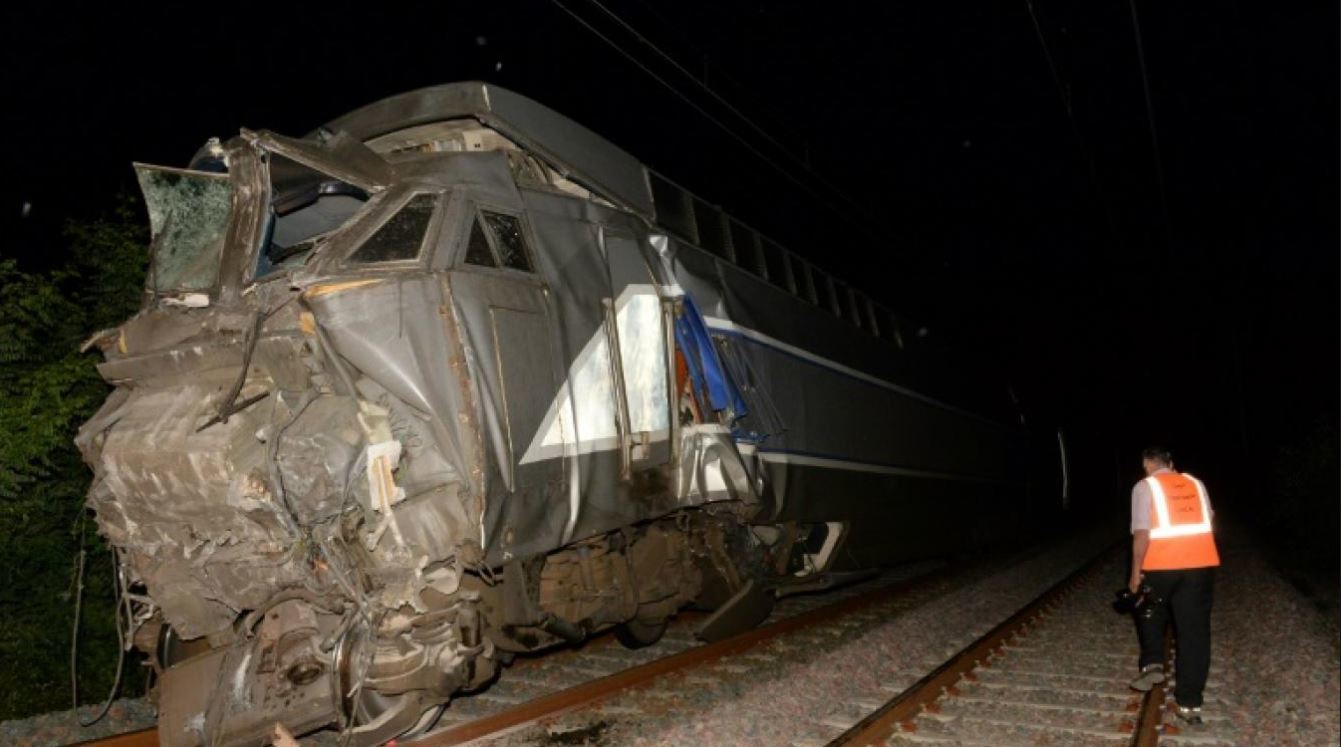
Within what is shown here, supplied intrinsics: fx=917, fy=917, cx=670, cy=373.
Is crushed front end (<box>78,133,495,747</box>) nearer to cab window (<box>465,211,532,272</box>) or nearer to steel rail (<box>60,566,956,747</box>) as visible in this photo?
steel rail (<box>60,566,956,747</box>)

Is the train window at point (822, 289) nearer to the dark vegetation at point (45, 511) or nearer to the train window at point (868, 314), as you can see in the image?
the train window at point (868, 314)

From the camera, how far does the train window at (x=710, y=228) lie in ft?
25.2

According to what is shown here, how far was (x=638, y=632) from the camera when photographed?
24.7 feet

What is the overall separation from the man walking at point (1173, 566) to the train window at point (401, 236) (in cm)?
507

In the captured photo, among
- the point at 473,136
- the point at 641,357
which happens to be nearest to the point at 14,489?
the point at 473,136

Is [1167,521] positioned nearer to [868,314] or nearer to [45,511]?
[868,314]

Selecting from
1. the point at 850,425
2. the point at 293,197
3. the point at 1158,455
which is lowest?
the point at 1158,455

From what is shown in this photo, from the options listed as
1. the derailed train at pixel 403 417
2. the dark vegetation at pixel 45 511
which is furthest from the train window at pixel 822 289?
→ the dark vegetation at pixel 45 511

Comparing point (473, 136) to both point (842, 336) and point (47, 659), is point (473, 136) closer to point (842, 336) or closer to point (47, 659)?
point (842, 336)

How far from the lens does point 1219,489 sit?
68.1m

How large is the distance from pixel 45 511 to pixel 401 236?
5.19 m

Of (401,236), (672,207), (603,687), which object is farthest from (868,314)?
(401,236)

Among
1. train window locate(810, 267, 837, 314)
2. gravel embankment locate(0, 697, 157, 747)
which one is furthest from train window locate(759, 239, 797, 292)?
gravel embankment locate(0, 697, 157, 747)

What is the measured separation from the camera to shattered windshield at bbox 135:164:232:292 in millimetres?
5590
